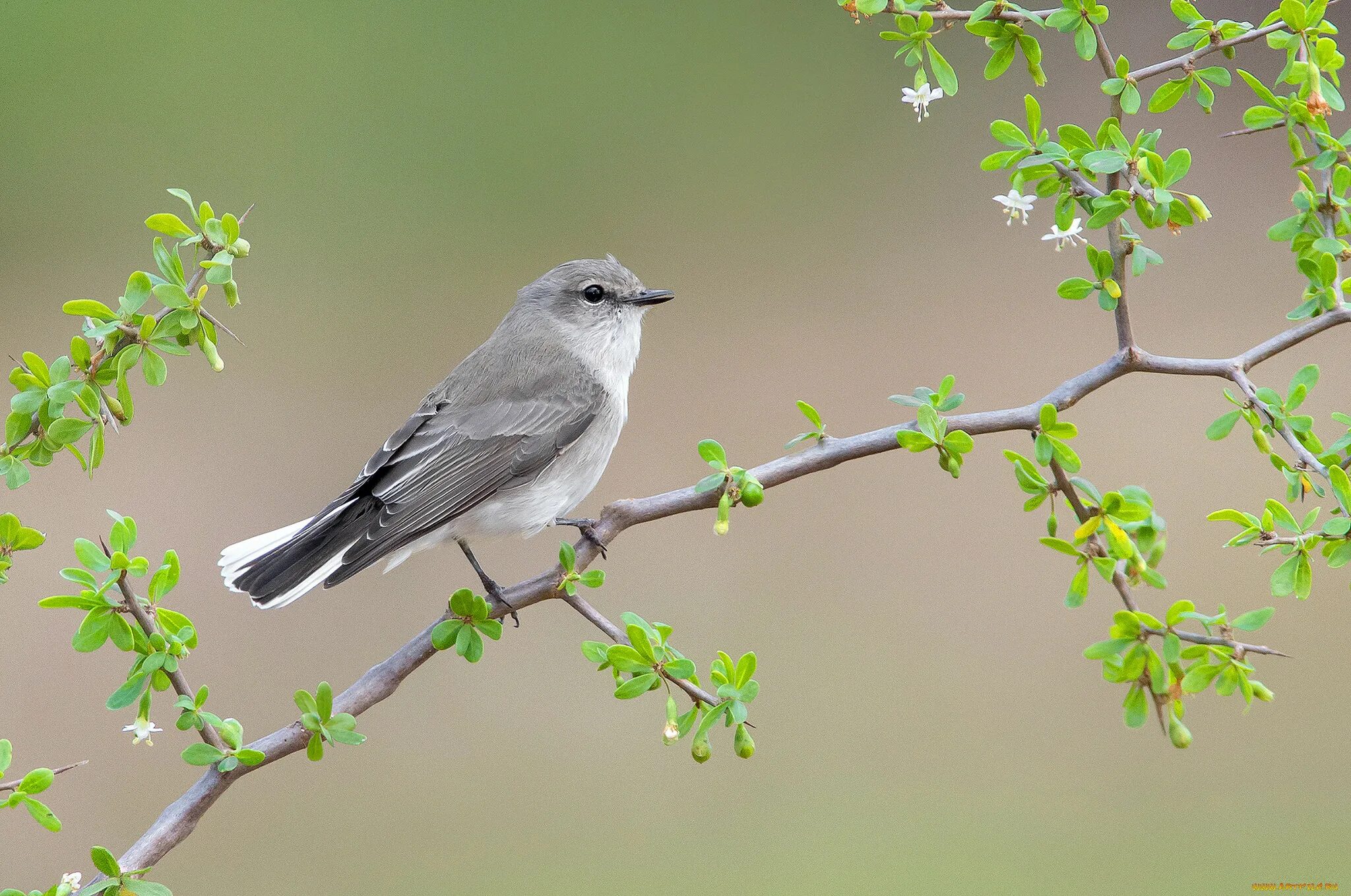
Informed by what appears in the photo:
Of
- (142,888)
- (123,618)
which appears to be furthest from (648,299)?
(142,888)

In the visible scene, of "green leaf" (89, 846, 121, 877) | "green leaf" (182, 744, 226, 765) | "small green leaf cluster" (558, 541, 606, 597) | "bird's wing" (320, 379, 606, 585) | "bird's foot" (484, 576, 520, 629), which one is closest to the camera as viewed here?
"green leaf" (89, 846, 121, 877)

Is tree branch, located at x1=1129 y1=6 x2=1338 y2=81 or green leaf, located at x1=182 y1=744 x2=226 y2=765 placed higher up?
tree branch, located at x1=1129 y1=6 x2=1338 y2=81

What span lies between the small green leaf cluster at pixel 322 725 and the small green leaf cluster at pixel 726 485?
47cm

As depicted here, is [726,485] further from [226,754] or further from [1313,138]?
[1313,138]

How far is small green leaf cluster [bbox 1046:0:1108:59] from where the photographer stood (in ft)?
4.28

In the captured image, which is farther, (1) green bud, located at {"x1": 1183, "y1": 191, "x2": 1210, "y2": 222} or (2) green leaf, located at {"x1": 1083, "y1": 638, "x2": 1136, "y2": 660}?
(1) green bud, located at {"x1": 1183, "y1": 191, "x2": 1210, "y2": 222}

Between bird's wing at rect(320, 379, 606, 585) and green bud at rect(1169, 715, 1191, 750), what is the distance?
4.37ft

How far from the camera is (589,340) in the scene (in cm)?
260

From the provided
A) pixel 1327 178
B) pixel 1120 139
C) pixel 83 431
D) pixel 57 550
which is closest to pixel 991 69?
pixel 1120 139

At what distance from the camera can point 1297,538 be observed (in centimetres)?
121

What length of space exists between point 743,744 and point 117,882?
663 millimetres

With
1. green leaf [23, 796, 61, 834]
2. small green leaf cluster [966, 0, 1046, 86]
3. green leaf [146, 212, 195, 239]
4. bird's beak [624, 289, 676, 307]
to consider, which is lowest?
green leaf [23, 796, 61, 834]

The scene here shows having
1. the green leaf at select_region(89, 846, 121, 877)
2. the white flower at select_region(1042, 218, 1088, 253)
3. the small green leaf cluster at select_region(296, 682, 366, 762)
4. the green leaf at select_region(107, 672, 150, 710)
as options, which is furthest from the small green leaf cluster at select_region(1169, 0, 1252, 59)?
the green leaf at select_region(89, 846, 121, 877)

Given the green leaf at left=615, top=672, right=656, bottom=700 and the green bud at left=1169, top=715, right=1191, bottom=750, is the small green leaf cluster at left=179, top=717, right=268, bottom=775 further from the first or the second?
the green bud at left=1169, top=715, right=1191, bottom=750
